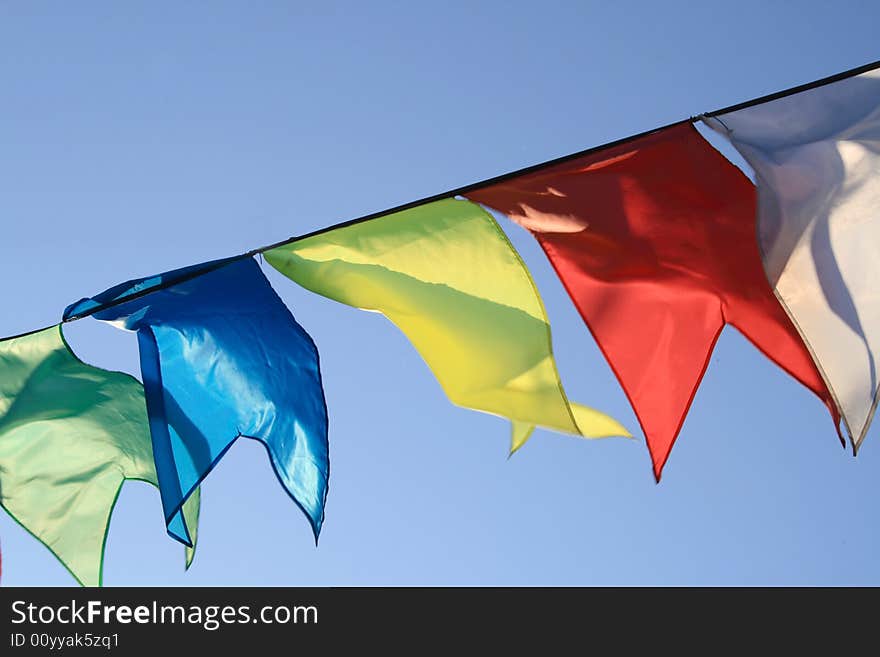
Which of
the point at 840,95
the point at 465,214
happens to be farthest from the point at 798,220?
the point at 465,214

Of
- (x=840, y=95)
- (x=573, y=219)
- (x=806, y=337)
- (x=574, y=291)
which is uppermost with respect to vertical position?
(x=840, y=95)

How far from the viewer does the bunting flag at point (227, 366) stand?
4.38 m

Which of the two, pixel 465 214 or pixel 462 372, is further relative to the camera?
pixel 465 214

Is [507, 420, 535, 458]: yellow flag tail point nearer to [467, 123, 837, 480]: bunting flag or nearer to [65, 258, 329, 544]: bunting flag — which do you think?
[65, 258, 329, 544]: bunting flag

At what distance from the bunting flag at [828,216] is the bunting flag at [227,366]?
1909mm

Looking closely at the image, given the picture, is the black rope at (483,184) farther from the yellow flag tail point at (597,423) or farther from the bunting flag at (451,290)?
the yellow flag tail point at (597,423)

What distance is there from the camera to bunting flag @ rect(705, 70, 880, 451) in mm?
3934

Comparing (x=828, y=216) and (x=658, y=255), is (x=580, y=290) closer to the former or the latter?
(x=658, y=255)

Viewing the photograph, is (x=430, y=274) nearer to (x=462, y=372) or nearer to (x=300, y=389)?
(x=462, y=372)

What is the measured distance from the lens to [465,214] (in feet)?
13.9

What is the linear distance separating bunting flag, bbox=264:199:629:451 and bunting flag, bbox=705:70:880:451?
90 centimetres

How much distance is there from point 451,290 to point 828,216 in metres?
1.41

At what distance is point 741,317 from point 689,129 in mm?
748

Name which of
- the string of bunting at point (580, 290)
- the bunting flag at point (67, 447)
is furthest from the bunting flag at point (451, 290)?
the bunting flag at point (67, 447)
